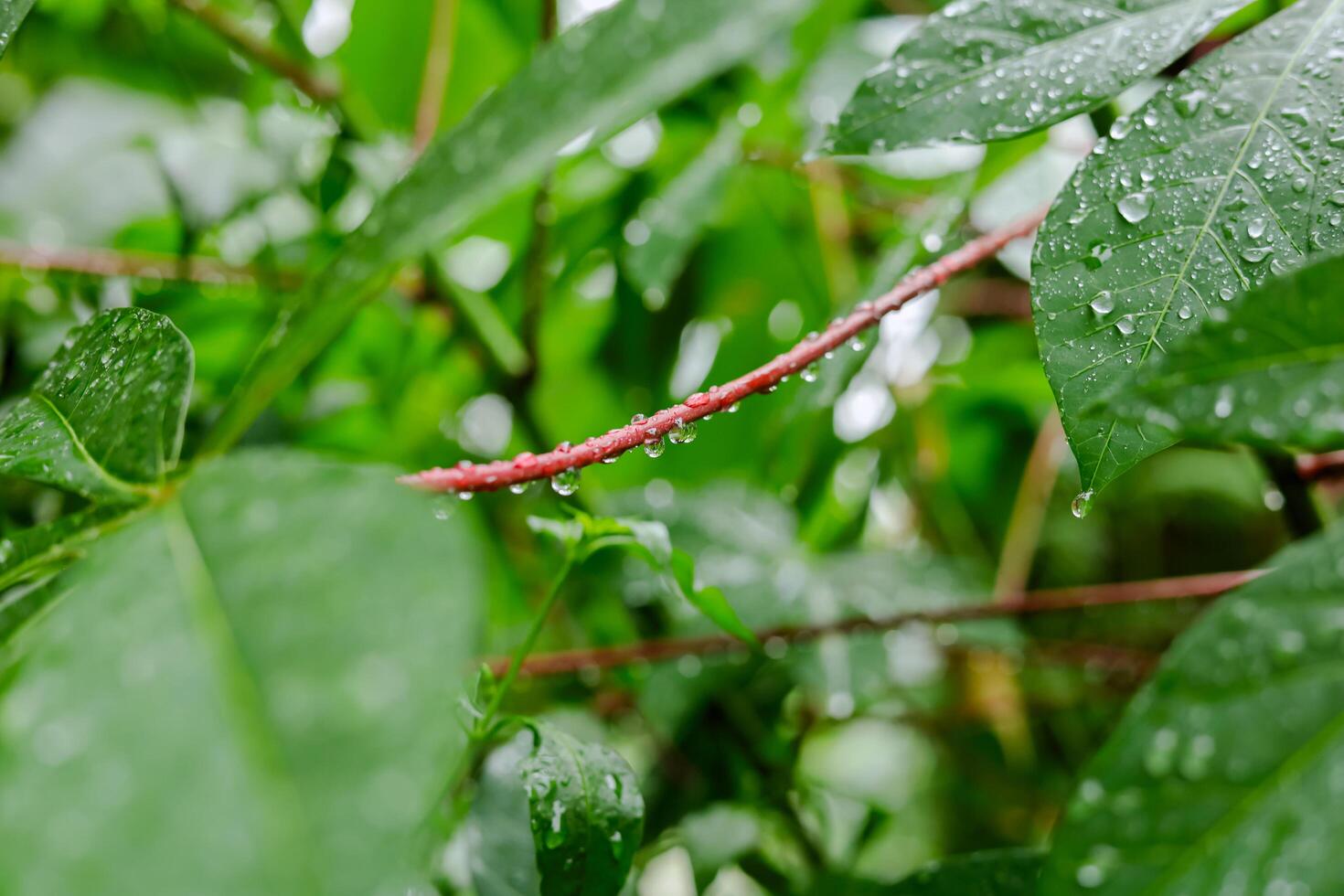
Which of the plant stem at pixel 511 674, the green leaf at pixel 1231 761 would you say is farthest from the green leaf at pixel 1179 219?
the plant stem at pixel 511 674

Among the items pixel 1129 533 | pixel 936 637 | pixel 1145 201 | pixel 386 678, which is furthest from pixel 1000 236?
pixel 1129 533

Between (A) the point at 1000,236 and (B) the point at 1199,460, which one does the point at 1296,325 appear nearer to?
(A) the point at 1000,236

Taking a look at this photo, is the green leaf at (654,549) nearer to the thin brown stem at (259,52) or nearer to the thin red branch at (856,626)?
the thin red branch at (856,626)

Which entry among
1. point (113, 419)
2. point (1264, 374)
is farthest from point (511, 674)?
point (1264, 374)

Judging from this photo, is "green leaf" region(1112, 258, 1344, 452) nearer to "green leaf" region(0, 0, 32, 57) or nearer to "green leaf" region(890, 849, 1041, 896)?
"green leaf" region(890, 849, 1041, 896)

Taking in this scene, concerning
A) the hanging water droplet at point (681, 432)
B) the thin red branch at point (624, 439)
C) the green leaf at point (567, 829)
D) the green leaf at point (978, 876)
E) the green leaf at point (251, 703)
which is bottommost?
the green leaf at point (978, 876)

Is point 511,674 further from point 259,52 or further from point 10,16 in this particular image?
point 259,52
